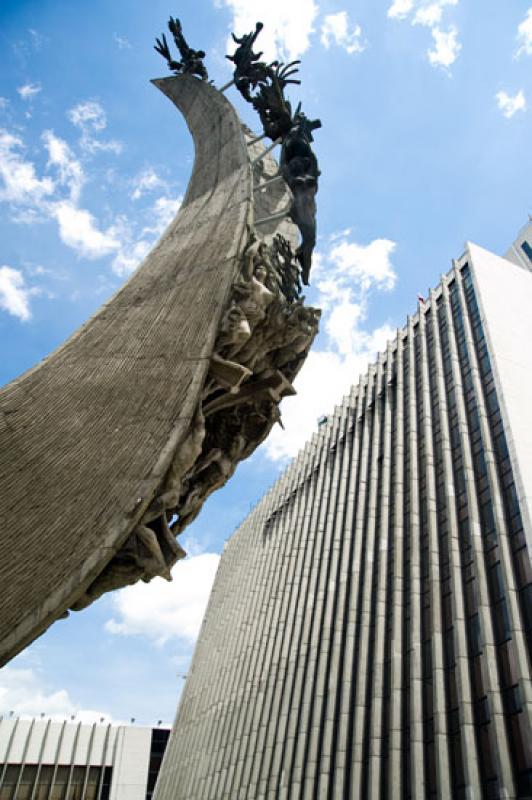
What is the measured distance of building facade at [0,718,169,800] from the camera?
1471 inches

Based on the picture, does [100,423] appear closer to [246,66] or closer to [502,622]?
[246,66]

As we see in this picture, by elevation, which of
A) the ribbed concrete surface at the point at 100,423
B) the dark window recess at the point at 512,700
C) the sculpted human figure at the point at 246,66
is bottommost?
the ribbed concrete surface at the point at 100,423

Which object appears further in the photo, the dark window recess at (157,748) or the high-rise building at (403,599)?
the dark window recess at (157,748)

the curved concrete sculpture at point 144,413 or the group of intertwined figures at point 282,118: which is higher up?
the group of intertwined figures at point 282,118

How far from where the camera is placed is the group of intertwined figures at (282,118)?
6.62m

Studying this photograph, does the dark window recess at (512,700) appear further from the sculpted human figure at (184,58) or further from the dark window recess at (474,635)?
the sculpted human figure at (184,58)

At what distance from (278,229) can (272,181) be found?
3.05ft

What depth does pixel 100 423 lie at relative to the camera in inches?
134

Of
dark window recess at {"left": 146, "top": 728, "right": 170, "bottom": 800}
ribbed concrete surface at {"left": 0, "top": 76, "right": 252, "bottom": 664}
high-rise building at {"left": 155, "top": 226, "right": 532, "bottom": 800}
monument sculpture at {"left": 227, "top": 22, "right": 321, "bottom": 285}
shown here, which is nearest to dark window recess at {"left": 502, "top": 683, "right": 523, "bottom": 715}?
high-rise building at {"left": 155, "top": 226, "right": 532, "bottom": 800}

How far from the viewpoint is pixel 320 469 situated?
1654 inches

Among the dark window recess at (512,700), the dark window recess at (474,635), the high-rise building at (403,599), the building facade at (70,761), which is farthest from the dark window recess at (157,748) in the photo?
the dark window recess at (512,700)

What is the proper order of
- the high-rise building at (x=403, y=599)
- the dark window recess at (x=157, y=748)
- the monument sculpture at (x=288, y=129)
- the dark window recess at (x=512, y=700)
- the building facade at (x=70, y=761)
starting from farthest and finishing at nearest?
the dark window recess at (x=157, y=748) → the building facade at (x=70, y=761) → the high-rise building at (x=403, y=599) → the dark window recess at (x=512, y=700) → the monument sculpture at (x=288, y=129)

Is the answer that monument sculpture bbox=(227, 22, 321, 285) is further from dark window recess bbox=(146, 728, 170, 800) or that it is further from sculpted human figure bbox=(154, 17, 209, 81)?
dark window recess bbox=(146, 728, 170, 800)

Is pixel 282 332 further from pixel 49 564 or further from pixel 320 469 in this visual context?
pixel 320 469
